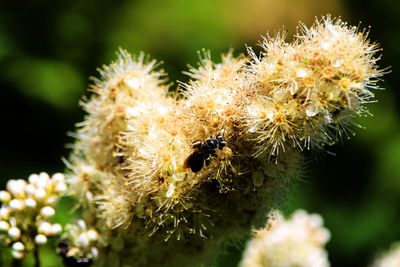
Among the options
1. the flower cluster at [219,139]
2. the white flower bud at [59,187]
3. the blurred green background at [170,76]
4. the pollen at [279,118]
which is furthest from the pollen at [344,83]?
the blurred green background at [170,76]

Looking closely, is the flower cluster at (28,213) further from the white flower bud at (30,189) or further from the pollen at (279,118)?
the pollen at (279,118)

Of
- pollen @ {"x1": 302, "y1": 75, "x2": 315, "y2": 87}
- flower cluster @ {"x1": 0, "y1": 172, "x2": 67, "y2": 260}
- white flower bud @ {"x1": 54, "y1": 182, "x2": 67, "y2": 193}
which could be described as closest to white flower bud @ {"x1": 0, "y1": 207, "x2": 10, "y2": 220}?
flower cluster @ {"x1": 0, "y1": 172, "x2": 67, "y2": 260}

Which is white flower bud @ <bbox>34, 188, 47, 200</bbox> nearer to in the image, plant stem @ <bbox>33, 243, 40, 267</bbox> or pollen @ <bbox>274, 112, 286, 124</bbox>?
plant stem @ <bbox>33, 243, 40, 267</bbox>

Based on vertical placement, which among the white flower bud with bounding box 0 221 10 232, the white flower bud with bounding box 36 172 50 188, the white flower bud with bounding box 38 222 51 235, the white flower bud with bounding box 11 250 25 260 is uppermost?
the white flower bud with bounding box 36 172 50 188

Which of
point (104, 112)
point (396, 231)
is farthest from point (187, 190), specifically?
point (396, 231)

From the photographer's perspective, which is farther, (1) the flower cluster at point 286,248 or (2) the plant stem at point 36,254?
(1) the flower cluster at point 286,248

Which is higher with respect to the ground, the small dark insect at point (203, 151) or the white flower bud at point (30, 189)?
the white flower bud at point (30, 189)

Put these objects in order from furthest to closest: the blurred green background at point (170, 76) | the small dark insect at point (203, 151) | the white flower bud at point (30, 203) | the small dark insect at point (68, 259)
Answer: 1. the blurred green background at point (170, 76)
2. the white flower bud at point (30, 203)
3. the small dark insect at point (68, 259)
4. the small dark insect at point (203, 151)

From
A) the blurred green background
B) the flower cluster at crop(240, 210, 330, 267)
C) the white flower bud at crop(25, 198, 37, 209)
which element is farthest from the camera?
the blurred green background
